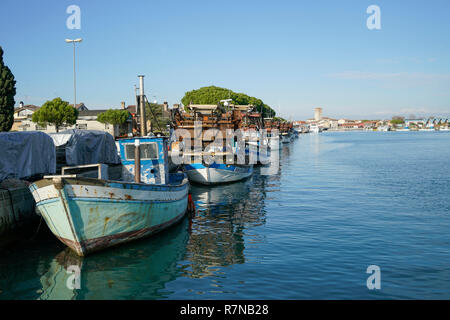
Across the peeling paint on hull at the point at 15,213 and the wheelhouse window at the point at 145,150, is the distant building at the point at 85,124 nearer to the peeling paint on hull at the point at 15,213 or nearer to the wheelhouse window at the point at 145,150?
the wheelhouse window at the point at 145,150

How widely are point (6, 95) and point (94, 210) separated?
3479 centimetres

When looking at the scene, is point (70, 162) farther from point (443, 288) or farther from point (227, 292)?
point (443, 288)

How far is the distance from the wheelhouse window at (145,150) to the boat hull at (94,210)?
11.6 ft

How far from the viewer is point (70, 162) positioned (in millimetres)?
22547

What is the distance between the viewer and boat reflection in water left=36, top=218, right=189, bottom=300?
10.9m

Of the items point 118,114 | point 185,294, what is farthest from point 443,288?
point 118,114

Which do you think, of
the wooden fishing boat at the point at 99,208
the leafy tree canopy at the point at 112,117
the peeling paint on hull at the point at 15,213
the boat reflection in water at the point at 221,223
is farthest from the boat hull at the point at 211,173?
the leafy tree canopy at the point at 112,117

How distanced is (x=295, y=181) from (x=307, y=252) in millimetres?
20476

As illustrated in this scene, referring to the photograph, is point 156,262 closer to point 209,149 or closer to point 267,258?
point 267,258

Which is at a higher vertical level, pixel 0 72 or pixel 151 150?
pixel 0 72

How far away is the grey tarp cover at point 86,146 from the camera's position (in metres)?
23.0

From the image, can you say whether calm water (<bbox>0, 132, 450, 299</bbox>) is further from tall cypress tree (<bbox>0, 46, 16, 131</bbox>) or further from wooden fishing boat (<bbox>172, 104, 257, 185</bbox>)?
tall cypress tree (<bbox>0, 46, 16, 131</bbox>)
